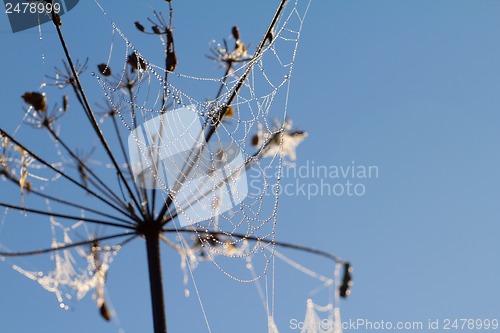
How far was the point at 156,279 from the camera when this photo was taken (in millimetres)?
5957

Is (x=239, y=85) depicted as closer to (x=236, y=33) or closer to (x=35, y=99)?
(x=236, y=33)

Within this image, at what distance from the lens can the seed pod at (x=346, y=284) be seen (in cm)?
641

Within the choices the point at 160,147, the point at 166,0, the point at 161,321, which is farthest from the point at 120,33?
the point at 161,321

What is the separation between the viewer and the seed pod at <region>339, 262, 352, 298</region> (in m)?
6.41

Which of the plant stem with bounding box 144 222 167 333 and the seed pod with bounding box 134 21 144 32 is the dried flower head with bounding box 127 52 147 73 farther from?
the plant stem with bounding box 144 222 167 333

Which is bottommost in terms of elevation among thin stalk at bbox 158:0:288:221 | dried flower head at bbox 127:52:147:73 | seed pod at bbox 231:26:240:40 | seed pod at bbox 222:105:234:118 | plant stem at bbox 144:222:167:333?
plant stem at bbox 144:222:167:333

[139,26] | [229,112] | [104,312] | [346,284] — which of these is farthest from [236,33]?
[104,312]

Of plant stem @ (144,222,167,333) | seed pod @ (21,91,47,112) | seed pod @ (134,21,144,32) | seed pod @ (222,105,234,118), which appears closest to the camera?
plant stem @ (144,222,167,333)

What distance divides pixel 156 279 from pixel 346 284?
1686mm

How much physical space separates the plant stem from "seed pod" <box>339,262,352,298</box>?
5.33ft

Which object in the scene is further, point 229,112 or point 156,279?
point 229,112

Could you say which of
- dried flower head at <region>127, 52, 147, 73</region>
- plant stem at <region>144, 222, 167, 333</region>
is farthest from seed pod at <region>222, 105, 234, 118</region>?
plant stem at <region>144, 222, 167, 333</region>

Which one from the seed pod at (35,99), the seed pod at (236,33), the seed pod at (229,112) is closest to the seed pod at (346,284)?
the seed pod at (229,112)

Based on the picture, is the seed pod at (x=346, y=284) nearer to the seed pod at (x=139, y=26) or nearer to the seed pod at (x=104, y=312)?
the seed pod at (x=104, y=312)
